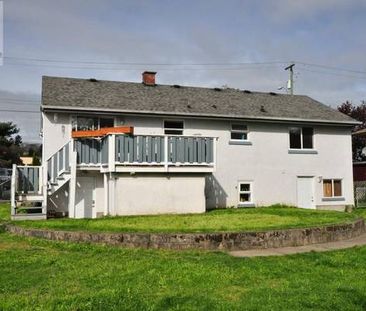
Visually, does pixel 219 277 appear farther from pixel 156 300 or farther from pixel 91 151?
pixel 91 151

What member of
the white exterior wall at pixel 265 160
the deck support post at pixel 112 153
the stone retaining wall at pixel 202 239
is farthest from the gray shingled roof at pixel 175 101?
the stone retaining wall at pixel 202 239

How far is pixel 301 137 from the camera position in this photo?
83.0ft

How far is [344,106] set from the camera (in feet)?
177

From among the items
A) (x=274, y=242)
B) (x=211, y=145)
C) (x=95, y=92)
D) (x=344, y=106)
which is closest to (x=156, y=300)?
(x=274, y=242)

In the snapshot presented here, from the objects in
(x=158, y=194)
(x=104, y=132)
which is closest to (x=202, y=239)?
(x=158, y=194)

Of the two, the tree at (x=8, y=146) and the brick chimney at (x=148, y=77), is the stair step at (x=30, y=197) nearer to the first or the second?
the brick chimney at (x=148, y=77)

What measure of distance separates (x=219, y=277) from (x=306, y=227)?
5808 millimetres

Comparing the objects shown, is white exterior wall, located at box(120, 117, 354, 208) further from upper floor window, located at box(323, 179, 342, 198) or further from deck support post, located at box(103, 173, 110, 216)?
deck support post, located at box(103, 173, 110, 216)

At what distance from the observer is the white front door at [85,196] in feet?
65.1

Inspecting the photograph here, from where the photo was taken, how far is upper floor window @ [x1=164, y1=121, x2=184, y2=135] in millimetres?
22266

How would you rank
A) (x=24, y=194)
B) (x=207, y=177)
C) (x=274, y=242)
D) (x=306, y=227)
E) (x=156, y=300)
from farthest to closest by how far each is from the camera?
(x=207, y=177)
(x=24, y=194)
(x=306, y=227)
(x=274, y=242)
(x=156, y=300)

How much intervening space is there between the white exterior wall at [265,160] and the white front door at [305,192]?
0.81 ft

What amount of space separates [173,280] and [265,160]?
1650cm

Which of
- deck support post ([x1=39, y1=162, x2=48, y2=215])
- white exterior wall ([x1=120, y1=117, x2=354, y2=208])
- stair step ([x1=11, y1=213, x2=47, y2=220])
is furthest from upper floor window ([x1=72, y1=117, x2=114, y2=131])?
stair step ([x1=11, y1=213, x2=47, y2=220])
